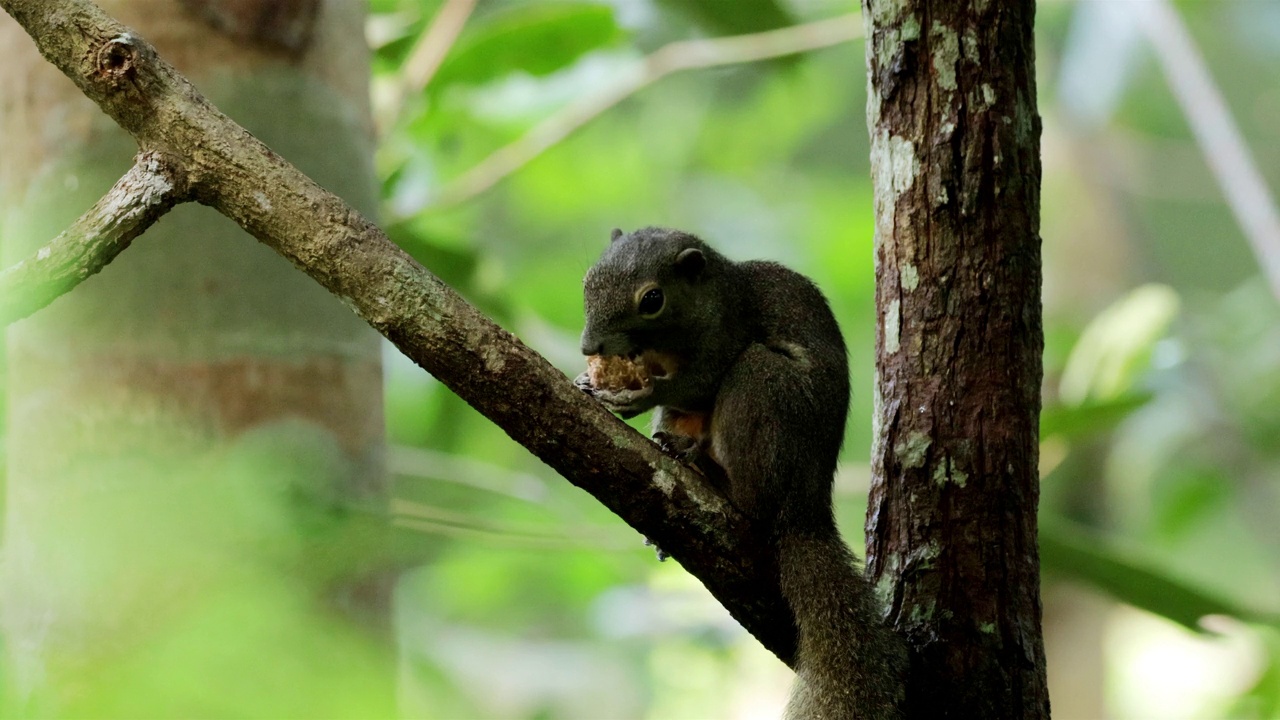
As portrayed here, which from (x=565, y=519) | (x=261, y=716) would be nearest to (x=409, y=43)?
(x=565, y=519)

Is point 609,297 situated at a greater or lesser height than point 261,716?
greater

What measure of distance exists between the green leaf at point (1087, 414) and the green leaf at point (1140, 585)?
1.24 feet

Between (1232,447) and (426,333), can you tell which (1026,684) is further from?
(1232,447)

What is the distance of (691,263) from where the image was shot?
320 cm

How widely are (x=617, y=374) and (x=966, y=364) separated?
38.9 inches

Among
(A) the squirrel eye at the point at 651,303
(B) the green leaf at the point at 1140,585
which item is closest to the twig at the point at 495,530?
(A) the squirrel eye at the point at 651,303

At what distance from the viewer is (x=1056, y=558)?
134 inches

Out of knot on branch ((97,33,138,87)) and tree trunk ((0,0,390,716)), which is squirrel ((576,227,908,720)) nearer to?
tree trunk ((0,0,390,716))

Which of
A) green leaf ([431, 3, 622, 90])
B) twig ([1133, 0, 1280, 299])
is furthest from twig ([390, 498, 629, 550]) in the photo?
twig ([1133, 0, 1280, 299])

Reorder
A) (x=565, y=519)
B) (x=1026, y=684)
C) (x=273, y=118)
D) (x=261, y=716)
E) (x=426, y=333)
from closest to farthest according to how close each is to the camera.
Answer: (x=261, y=716), (x=426, y=333), (x=1026, y=684), (x=273, y=118), (x=565, y=519)

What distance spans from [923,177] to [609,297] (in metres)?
1.03

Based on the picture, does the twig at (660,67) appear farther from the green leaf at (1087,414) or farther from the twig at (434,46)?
the green leaf at (1087,414)

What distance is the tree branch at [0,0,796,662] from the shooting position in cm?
203

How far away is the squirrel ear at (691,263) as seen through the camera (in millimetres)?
3186
